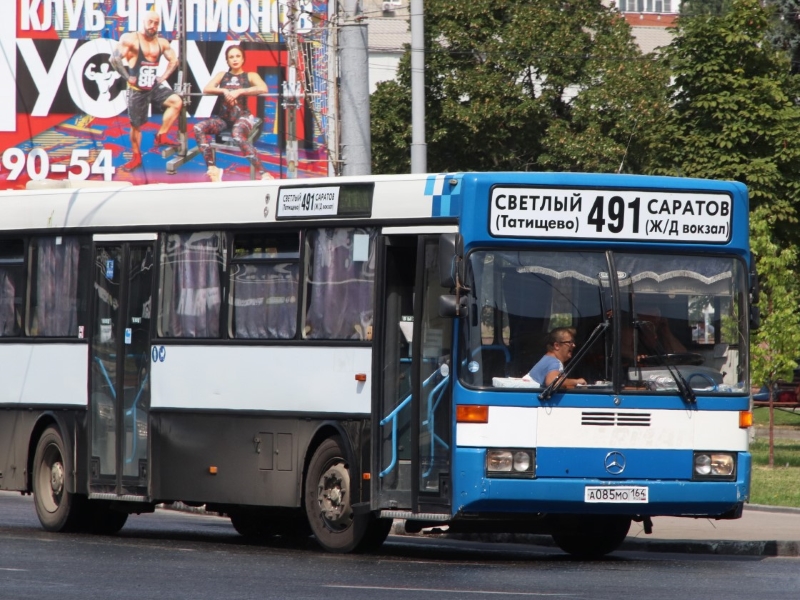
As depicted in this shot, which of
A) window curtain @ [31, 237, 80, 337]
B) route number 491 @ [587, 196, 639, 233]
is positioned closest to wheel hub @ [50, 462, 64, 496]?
window curtain @ [31, 237, 80, 337]

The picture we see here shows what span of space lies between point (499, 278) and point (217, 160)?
24.1 meters

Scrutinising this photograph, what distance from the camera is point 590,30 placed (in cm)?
4522

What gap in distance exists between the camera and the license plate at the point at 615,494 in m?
12.2

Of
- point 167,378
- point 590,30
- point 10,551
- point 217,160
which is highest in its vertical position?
point 590,30

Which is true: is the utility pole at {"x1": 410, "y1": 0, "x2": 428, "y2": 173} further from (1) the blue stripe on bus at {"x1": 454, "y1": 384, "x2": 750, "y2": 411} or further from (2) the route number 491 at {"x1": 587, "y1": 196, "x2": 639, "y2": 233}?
(1) the blue stripe on bus at {"x1": 454, "y1": 384, "x2": 750, "y2": 411}

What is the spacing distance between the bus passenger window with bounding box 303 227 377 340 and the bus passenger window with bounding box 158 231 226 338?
42.4 inches

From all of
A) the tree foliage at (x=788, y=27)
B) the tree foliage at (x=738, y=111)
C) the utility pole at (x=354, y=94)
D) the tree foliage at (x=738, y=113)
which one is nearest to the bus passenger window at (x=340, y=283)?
the utility pole at (x=354, y=94)

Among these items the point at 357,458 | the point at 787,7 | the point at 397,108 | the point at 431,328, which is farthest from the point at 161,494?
the point at 787,7

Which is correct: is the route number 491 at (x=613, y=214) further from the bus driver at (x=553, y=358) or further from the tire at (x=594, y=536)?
the tire at (x=594, y=536)

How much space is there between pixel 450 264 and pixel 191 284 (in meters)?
3.26

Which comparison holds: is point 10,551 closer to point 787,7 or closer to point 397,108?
point 397,108

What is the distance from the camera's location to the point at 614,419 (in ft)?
40.6

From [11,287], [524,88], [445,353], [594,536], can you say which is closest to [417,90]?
[11,287]

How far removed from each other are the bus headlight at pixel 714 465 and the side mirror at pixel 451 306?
6.63 feet
